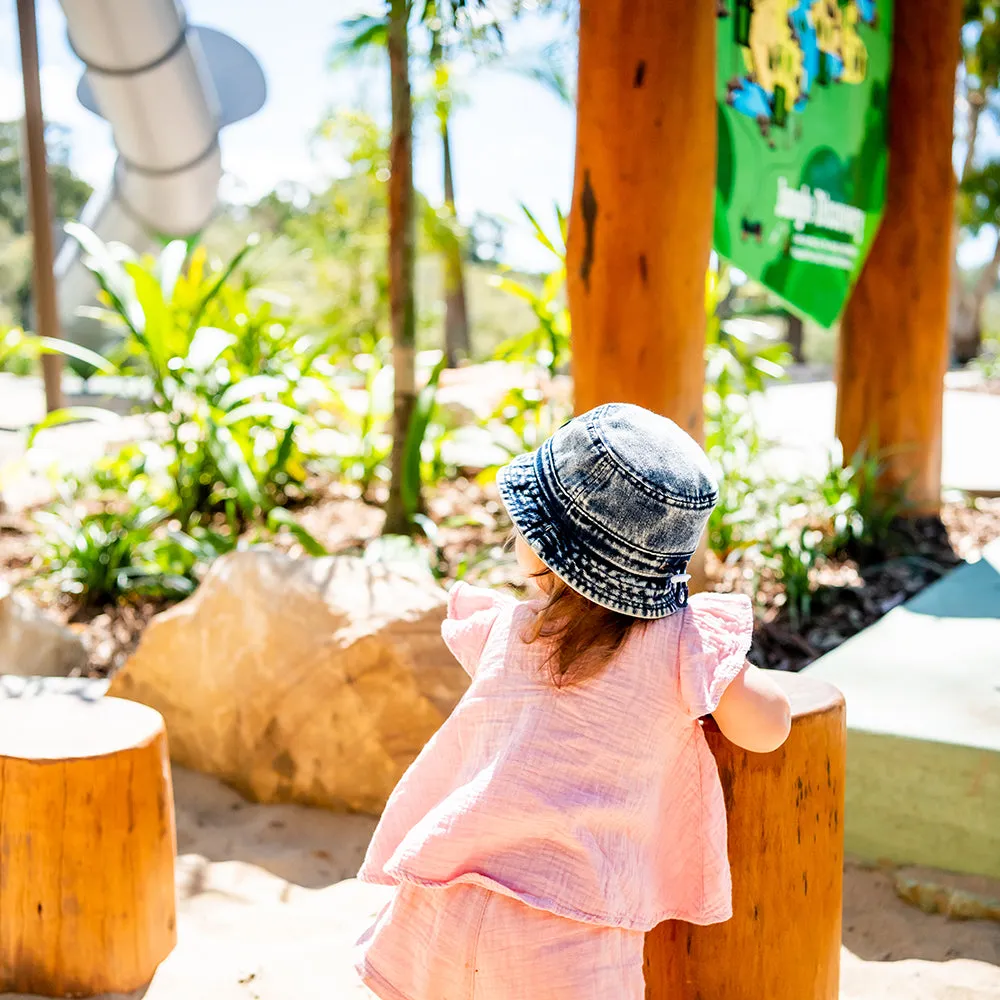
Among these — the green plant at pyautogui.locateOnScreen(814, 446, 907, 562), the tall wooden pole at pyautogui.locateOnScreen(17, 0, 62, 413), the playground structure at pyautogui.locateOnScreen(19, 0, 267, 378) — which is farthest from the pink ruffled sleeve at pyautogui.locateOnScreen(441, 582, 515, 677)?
the playground structure at pyautogui.locateOnScreen(19, 0, 267, 378)

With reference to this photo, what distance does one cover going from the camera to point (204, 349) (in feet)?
15.9

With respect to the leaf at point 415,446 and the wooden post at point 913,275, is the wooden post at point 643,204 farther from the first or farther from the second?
the wooden post at point 913,275

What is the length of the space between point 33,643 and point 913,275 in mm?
3905

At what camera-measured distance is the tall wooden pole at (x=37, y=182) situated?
6.25 metres

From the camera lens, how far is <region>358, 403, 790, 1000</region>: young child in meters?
1.35

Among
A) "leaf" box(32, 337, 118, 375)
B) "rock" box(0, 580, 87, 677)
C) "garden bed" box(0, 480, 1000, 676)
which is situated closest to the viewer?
"rock" box(0, 580, 87, 677)

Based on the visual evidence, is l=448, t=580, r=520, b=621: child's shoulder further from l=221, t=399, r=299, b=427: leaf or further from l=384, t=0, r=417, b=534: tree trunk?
l=221, t=399, r=299, b=427: leaf

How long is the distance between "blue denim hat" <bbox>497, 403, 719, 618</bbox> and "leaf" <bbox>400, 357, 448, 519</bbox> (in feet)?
10.3

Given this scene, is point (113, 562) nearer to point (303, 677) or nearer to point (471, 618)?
point (303, 677)

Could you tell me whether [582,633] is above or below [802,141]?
below

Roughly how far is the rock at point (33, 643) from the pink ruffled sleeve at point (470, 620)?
7.85ft

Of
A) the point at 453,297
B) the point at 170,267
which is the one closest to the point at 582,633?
the point at 170,267

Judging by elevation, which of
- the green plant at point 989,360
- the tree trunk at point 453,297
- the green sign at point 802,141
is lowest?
the green plant at point 989,360

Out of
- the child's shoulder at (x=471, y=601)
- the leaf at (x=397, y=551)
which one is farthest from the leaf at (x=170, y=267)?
the child's shoulder at (x=471, y=601)
